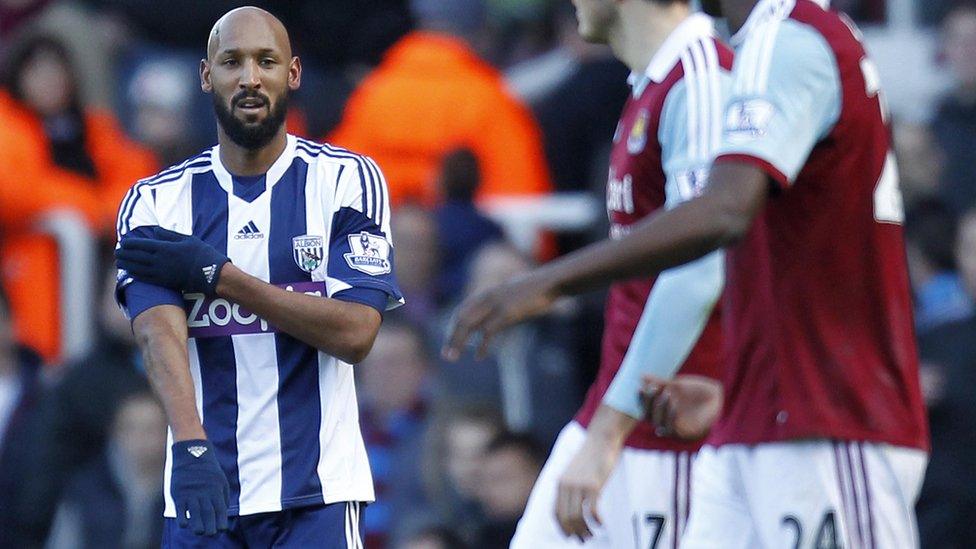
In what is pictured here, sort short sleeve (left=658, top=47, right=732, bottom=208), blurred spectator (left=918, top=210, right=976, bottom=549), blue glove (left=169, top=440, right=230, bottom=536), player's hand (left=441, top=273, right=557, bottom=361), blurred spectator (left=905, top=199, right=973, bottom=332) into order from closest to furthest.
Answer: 1. player's hand (left=441, top=273, right=557, bottom=361)
2. blue glove (left=169, top=440, right=230, bottom=536)
3. short sleeve (left=658, top=47, right=732, bottom=208)
4. blurred spectator (left=918, top=210, right=976, bottom=549)
5. blurred spectator (left=905, top=199, right=973, bottom=332)

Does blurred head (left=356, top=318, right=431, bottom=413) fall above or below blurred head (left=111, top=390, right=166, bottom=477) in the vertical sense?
above

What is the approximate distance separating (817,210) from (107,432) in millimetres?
5029

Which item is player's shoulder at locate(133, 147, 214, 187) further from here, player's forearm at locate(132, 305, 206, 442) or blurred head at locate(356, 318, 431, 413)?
blurred head at locate(356, 318, 431, 413)

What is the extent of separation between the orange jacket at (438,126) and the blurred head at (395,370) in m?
0.90

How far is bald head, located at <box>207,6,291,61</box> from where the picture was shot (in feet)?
15.7

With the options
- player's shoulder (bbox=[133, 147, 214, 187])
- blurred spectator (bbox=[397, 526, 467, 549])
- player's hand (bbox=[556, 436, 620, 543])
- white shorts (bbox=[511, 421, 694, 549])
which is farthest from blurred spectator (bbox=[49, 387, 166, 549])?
player's shoulder (bbox=[133, 147, 214, 187])

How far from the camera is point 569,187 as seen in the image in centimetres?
945

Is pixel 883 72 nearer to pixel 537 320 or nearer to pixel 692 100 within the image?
pixel 537 320

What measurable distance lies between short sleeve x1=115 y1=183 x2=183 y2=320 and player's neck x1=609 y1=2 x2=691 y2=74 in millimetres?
1591

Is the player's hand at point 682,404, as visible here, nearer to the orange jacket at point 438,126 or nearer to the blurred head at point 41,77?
the orange jacket at point 438,126

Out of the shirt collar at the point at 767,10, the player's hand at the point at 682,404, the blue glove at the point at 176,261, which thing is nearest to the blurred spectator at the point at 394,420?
the player's hand at the point at 682,404

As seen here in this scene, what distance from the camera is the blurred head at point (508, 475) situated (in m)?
7.90

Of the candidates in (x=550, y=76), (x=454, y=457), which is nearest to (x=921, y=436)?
(x=454, y=457)

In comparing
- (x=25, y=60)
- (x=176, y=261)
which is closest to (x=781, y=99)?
(x=176, y=261)
